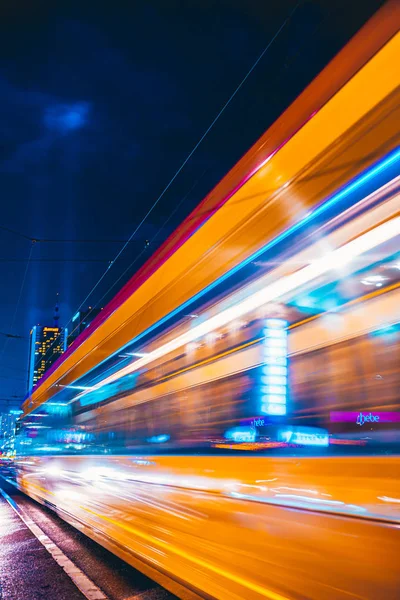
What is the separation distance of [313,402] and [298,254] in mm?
864

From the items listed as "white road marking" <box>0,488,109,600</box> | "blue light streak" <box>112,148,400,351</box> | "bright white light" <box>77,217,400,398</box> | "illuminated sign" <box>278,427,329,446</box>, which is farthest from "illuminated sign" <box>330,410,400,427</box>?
"white road marking" <box>0,488,109,600</box>

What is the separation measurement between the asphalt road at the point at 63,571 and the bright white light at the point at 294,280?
7.04 ft

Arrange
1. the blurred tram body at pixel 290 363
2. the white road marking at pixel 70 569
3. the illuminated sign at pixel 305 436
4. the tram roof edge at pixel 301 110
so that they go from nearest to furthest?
1. the tram roof edge at pixel 301 110
2. the blurred tram body at pixel 290 363
3. the illuminated sign at pixel 305 436
4. the white road marking at pixel 70 569

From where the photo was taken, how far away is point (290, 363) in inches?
132

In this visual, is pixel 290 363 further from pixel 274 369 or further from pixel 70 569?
pixel 70 569

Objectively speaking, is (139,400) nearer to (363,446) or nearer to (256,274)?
(256,274)

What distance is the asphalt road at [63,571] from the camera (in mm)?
4848

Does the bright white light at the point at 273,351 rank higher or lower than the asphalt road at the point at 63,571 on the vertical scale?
higher

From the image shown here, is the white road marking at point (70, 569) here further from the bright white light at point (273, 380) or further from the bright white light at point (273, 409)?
the bright white light at point (273, 380)

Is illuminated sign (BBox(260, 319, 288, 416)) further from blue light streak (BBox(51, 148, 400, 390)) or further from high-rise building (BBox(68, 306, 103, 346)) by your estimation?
high-rise building (BBox(68, 306, 103, 346))

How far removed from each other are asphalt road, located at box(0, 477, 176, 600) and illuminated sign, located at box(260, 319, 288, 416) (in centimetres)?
222

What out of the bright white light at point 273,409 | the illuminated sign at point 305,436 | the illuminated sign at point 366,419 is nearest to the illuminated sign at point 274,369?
the bright white light at point 273,409

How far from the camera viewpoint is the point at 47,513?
1140 cm

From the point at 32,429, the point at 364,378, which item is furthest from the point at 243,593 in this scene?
the point at 32,429
